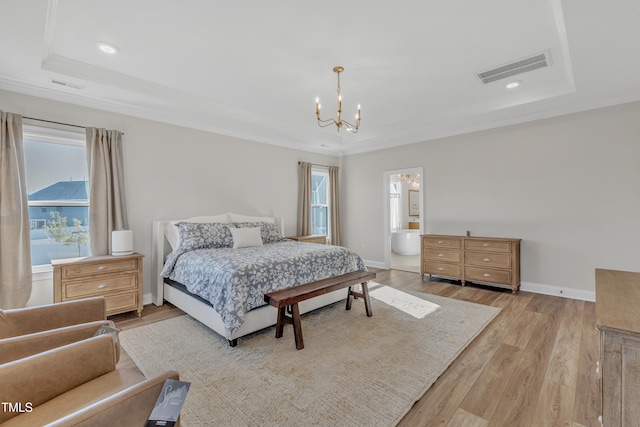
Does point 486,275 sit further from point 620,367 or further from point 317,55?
point 317,55

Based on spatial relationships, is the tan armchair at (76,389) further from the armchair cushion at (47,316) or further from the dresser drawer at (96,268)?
the dresser drawer at (96,268)

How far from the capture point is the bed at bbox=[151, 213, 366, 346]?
2.75 meters

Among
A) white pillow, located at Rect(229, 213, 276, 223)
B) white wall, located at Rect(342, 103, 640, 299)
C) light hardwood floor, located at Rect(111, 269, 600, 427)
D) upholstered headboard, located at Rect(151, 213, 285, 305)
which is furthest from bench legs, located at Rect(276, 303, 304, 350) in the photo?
white wall, located at Rect(342, 103, 640, 299)

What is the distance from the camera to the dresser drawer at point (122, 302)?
3.28 m

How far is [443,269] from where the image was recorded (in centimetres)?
488

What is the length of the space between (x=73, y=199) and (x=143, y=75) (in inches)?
68.7

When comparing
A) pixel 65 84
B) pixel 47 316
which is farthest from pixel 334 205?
pixel 47 316

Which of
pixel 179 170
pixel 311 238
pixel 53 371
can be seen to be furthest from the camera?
pixel 311 238

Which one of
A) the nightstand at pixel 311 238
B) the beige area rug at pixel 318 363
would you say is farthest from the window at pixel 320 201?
the beige area rug at pixel 318 363

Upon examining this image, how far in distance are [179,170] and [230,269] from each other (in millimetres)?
2320

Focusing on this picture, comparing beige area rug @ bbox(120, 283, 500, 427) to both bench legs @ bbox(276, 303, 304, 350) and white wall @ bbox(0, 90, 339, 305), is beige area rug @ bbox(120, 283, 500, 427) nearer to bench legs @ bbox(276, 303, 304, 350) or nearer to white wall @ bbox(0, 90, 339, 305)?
bench legs @ bbox(276, 303, 304, 350)

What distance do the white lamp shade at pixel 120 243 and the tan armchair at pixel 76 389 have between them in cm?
236

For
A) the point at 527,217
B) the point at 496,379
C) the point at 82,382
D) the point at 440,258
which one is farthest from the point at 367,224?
the point at 82,382

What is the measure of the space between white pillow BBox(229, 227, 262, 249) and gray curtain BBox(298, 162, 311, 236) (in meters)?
1.67
